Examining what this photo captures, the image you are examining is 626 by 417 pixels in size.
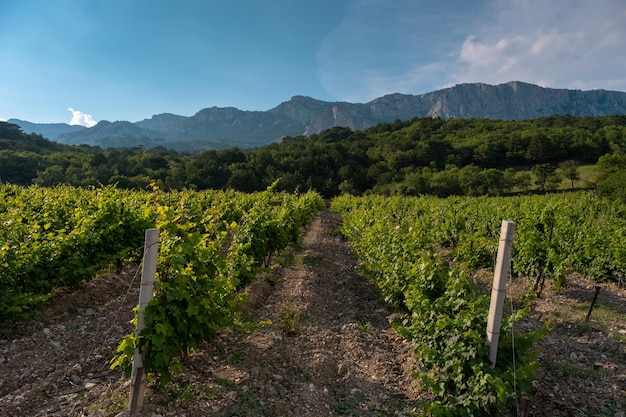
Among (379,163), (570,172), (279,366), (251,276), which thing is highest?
(379,163)

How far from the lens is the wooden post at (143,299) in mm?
3223

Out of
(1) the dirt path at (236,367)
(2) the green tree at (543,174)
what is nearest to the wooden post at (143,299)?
(1) the dirt path at (236,367)

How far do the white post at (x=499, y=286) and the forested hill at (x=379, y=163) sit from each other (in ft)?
167

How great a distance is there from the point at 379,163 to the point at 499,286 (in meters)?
75.8

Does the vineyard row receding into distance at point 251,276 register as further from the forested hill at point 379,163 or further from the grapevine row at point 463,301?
the forested hill at point 379,163

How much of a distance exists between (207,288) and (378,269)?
15.1 feet

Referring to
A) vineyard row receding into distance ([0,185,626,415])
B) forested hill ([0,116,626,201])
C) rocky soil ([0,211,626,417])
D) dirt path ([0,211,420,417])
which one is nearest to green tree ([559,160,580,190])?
forested hill ([0,116,626,201])

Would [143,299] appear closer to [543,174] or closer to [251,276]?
[251,276]

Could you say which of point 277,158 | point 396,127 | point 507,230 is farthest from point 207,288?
point 396,127

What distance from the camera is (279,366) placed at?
15.4 ft

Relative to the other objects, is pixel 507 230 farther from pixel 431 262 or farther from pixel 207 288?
pixel 207 288

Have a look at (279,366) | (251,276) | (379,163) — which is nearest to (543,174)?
(379,163)

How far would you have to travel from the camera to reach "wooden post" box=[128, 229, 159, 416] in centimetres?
322

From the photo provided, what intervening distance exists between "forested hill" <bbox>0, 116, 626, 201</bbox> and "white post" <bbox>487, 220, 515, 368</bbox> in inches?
2005
